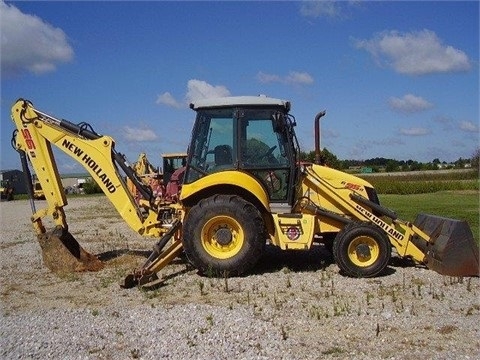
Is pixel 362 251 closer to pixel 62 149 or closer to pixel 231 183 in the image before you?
pixel 231 183

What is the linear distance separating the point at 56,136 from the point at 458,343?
762cm

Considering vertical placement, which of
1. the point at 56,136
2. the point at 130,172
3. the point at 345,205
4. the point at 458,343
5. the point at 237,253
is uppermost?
the point at 56,136

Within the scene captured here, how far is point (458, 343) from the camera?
592 centimetres

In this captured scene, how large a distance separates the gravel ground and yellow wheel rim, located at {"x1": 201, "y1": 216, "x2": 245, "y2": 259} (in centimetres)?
48

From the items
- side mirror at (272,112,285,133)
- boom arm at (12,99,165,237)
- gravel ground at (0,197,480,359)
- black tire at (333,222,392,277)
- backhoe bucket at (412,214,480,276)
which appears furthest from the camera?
boom arm at (12,99,165,237)

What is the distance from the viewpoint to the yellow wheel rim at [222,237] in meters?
9.19

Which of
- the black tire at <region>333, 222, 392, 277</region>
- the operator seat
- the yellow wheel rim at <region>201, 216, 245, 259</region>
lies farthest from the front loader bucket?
the black tire at <region>333, 222, 392, 277</region>

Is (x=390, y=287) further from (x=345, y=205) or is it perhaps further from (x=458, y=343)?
(x=458, y=343)

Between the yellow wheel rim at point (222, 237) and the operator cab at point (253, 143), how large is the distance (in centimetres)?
88

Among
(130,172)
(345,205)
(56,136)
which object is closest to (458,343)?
(345,205)

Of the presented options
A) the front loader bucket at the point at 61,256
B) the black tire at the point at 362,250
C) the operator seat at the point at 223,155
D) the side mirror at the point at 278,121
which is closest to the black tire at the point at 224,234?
the operator seat at the point at 223,155

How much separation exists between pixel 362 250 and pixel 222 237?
2285 millimetres

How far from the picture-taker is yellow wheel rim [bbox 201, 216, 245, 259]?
9.19 meters

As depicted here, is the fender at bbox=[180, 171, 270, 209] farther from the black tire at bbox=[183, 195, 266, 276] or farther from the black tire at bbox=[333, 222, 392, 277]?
the black tire at bbox=[333, 222, 392, 277]
